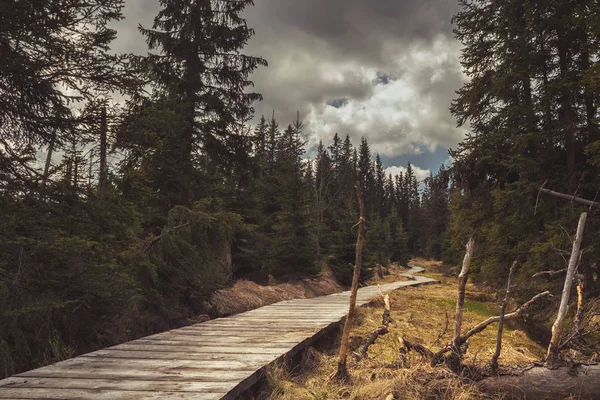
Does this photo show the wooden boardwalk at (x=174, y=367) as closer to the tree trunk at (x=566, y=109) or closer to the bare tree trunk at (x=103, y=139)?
the bare tree trunk at (x=103, y=139)

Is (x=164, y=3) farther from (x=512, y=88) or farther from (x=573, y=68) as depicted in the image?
(x=573, y=68)

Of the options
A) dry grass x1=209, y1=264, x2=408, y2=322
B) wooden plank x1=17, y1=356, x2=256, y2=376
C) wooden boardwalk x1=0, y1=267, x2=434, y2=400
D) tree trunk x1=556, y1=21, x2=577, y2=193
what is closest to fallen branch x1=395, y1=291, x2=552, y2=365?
wooden boardwalk x1=0, y1=267, x2=434, y2=400

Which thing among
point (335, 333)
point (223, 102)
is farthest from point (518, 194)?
point (223, 102)

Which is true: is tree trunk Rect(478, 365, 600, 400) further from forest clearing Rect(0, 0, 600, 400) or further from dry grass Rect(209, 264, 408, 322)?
dry grass Rect(209, 264, 408, 322)

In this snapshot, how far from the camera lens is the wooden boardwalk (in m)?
3.14

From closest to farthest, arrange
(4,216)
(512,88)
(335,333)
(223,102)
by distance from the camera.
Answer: (4,216), (335,333), (512,88), (223,102)

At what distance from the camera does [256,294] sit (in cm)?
1214

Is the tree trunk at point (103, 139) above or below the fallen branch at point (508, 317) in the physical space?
above

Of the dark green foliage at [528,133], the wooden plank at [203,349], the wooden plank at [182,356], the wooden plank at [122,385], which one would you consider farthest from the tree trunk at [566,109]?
the wooden plank at [122,385]

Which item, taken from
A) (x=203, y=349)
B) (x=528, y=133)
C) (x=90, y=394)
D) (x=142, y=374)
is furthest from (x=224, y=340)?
(x=528, y=133)

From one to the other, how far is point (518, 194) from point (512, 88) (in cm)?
412

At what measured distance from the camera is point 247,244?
64.2 ft

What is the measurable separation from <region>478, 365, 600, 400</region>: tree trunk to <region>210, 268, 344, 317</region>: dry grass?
7116 mm

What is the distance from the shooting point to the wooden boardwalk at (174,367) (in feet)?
10.3
